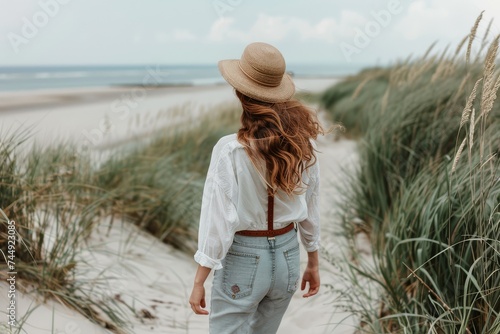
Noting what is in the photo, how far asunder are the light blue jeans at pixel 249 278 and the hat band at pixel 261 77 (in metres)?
0.56

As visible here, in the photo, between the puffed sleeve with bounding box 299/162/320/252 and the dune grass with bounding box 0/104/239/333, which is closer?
the puffed sleeve with bounding box 299/162/320/252

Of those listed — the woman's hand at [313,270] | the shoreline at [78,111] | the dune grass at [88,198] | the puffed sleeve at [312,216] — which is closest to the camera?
the puffed sleeve at [312,216]

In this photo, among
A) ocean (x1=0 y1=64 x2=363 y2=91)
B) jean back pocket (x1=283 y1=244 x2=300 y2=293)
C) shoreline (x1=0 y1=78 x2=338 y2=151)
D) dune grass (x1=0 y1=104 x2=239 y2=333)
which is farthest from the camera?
ocean (x1=0 y1=64 x2=363 y2=91)

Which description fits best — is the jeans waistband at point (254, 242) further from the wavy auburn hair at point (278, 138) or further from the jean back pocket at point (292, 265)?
the wavy auburn hair at point (278, 138)

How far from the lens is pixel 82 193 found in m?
4.02

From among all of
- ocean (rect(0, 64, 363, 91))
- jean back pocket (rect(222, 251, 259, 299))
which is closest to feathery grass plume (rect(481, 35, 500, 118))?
jean back pocket (rect(222, 251, 259, 299))

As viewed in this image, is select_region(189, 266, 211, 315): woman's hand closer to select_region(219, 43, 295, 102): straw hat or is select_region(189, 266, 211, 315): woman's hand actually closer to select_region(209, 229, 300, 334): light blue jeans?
select_region(209, 229, 300, 334): light blue jeans

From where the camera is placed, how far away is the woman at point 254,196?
6.81ft

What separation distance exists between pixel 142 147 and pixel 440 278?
337 cm

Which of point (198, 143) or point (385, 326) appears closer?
point (385, 326)

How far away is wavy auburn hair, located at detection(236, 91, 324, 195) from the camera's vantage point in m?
2.07

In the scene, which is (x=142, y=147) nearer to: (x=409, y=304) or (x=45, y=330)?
(x=45, y=330)

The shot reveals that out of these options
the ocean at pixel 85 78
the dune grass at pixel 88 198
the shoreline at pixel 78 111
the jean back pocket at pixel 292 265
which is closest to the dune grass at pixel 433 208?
the jean back pocket at pixel 292 265

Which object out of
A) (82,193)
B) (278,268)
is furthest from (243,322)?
(82,193)
